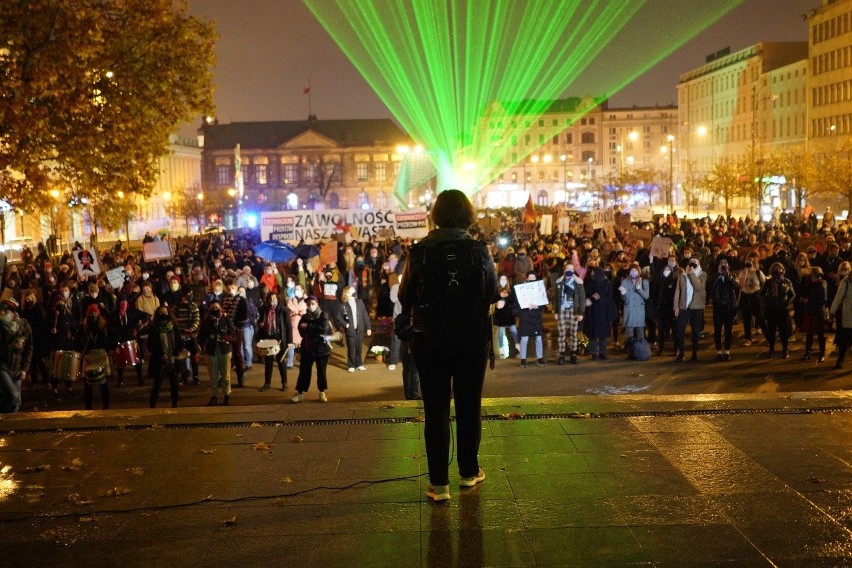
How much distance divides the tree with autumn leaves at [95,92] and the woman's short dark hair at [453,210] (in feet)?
51.0

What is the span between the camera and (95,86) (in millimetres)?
21578

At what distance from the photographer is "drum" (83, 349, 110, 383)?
12305mm

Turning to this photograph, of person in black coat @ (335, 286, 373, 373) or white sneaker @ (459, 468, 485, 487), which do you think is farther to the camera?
person in black coat @ (335, 286, 373, 373)

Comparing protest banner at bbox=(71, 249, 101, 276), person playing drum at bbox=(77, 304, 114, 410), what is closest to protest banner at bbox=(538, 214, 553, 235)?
protest banner at bbox=(71, 249, 101, 276)

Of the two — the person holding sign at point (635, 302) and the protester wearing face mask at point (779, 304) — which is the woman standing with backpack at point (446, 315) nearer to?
the person holding sign at point (635, 302)

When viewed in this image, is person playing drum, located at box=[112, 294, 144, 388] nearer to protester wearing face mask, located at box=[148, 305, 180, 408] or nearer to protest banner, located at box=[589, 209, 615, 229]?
protester wearing face mask, located at box=[148, 305, 180, 408]

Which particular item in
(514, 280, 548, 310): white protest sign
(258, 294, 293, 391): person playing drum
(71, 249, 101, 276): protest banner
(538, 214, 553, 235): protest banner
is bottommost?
(258, 294, 293, 391): person playing drum

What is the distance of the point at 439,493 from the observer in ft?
18.8

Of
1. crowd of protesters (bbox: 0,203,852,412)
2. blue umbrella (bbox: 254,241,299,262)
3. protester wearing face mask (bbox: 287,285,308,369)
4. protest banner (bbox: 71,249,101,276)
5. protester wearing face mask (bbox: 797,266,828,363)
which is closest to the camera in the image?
crowd of protesters (bbox: 0,203,852,412)

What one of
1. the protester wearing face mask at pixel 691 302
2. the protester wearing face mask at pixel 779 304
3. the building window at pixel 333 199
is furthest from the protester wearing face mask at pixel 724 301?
the building window at pixel 333 199

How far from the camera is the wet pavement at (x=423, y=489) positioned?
195 inches

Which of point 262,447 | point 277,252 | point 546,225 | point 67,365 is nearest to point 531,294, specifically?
point 67,365

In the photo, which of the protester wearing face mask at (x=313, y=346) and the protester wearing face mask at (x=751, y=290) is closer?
the protester wearing face mask at (x=313, y=346)

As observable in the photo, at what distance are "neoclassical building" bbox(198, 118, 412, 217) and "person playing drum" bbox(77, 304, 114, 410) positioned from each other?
14136cm
